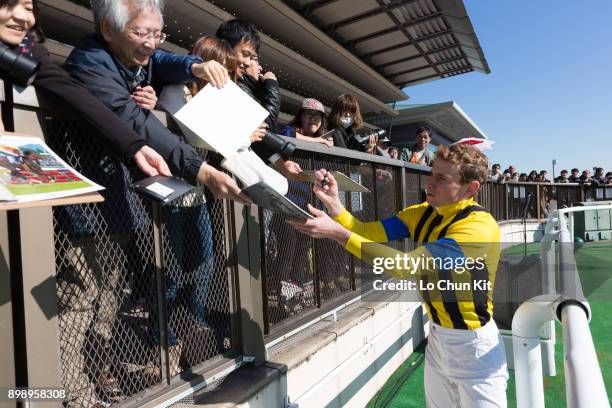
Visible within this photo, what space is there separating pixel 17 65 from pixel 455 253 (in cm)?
206

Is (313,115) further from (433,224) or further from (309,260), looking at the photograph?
(433,224)

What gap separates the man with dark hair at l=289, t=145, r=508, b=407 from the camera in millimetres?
2086

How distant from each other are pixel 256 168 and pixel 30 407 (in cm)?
116

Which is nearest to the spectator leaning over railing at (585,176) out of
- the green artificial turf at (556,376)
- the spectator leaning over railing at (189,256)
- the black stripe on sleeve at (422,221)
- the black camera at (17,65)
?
the green artificial turf at (556,376)

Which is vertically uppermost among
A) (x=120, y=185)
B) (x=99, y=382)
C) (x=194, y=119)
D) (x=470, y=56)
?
(x=470, y=56)

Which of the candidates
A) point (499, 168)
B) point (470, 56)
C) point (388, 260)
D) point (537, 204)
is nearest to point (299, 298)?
point (388, 260)

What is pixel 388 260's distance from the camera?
209 centimetres

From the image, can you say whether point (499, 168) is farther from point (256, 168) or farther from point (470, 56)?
point (256, 168)

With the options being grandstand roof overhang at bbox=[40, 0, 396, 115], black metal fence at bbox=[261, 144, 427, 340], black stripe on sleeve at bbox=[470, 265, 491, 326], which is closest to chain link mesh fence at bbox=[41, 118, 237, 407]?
black metal fence at bbox=[261, 144, 427, 340]

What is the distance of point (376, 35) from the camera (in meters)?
18.3

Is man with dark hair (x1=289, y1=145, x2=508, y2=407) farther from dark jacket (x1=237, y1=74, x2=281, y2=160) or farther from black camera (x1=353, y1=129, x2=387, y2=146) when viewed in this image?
black camera (x1=353, y1=129, x2=387, y2=146)

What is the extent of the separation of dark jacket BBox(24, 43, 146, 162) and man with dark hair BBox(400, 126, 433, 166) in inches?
216

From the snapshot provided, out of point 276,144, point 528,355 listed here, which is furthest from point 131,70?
point 528,355

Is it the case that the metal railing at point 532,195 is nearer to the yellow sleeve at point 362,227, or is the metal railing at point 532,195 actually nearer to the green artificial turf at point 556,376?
the green artificial turf at point 556,376
